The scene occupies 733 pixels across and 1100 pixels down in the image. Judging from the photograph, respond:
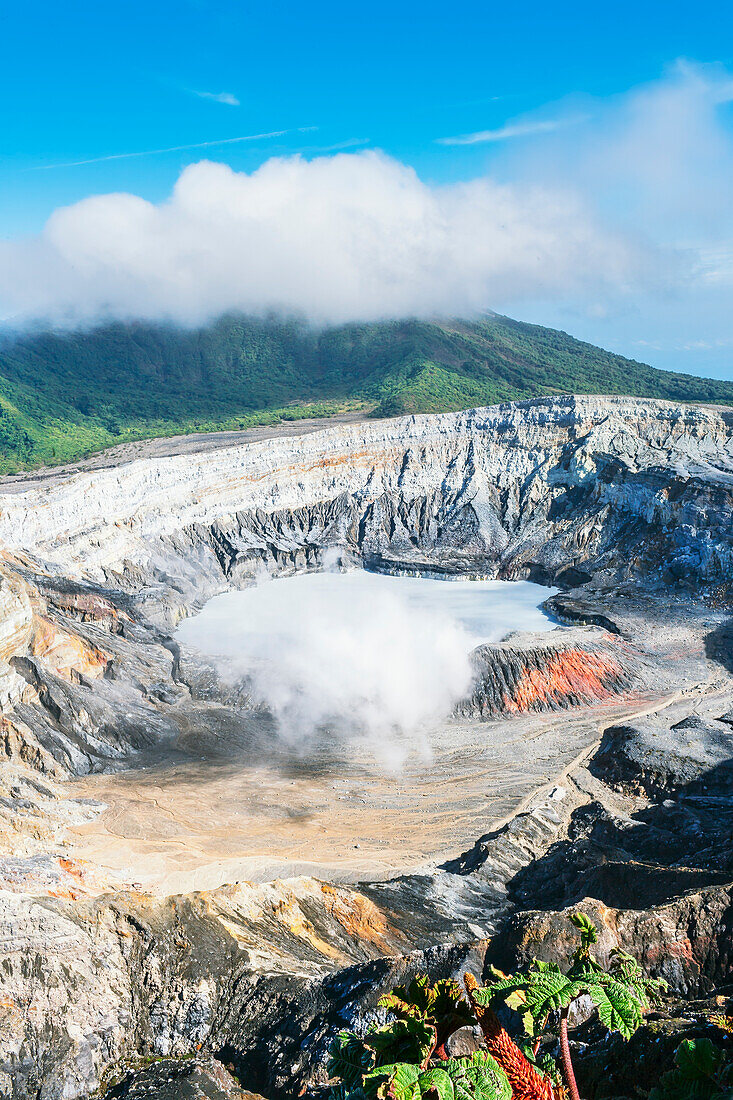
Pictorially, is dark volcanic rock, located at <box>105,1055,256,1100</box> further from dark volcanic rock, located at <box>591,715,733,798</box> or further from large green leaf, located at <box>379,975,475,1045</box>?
dark volcanic rock, located at <box>591,715,733,798</box>

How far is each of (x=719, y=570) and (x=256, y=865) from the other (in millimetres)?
44875

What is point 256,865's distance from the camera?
28641 mm

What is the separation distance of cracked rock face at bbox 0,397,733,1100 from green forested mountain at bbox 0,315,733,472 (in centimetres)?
3203

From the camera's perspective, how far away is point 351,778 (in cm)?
3831

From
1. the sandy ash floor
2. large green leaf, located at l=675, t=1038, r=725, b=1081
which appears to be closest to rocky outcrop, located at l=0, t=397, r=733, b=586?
the sandy ash floor

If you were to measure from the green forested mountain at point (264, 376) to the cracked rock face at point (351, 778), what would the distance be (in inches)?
1261

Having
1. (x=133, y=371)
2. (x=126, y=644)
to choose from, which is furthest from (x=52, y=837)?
(x=133, y=371)

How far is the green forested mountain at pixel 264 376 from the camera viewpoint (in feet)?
384

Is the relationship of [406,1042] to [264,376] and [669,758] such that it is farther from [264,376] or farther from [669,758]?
[264,376]

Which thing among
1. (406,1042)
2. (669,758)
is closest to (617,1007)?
(406,1042)

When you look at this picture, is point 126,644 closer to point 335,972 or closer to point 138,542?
point 138,542

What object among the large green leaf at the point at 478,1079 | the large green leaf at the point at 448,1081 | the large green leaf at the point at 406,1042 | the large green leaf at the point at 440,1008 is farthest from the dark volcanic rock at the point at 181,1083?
the large green leaf at the point at 478,1079

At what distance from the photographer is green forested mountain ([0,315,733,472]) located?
117m

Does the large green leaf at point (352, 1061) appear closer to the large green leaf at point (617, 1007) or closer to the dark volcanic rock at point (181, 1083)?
the large green leaf at point (617, 1007)
